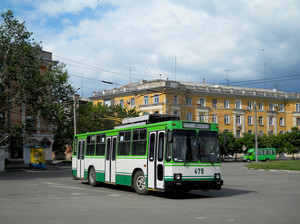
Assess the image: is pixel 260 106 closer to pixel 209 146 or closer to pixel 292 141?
pixel 292 141

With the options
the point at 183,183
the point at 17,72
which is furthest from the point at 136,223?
the point at 17,72

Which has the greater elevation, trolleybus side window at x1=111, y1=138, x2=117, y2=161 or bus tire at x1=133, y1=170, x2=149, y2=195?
trolleybus side window at x1=111, y1=138, x2=117, y2=161

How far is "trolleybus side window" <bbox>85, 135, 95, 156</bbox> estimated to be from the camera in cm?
2058

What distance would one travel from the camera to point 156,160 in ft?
48.3

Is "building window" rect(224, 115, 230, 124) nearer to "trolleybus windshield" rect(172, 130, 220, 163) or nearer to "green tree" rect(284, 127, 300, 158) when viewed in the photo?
"green tree" rect(284, 127, 300, 158)

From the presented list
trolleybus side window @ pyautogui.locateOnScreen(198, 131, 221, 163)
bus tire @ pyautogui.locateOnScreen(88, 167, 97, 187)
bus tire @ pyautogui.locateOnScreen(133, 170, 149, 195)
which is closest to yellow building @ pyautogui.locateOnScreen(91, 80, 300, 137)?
bus tire @ pyautogui.locateOnScreen(88, 167, 97, 187)

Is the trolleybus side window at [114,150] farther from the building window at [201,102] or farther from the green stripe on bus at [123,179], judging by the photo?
the building window at [201,102]

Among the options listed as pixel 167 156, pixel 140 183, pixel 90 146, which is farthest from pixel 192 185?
pixel 90 146

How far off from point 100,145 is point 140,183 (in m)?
4.42

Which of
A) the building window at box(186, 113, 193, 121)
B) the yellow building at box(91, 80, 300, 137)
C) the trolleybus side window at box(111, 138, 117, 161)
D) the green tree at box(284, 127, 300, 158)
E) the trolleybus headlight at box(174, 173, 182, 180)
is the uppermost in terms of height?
the yellow building at box(91, 80, 300, 137)

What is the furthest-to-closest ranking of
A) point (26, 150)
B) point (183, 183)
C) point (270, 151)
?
point (270, 151), point (26, 150), point (183, 183)

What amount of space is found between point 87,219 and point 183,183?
17.0 ft

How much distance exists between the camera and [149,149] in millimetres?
15242

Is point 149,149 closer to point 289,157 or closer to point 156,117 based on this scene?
point 156,117
